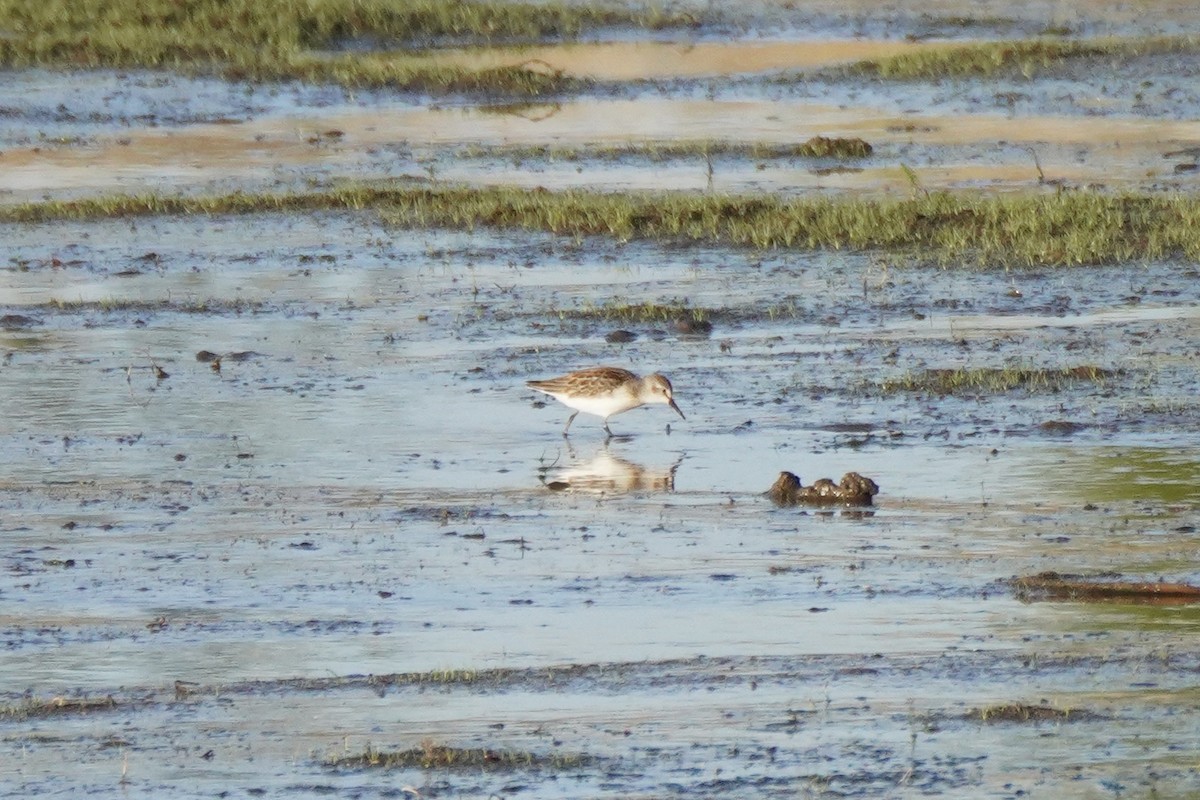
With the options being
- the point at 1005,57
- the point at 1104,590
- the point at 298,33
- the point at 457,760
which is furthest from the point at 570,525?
the point at 298,33

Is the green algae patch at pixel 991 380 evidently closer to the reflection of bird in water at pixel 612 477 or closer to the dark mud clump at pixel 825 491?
the reflection of bird in water at pixel 612 477

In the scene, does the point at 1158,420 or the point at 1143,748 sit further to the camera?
the point at 1158,420

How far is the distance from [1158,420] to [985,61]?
14536mm

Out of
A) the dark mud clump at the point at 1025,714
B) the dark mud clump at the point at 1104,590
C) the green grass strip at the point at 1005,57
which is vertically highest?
the green grass strip at the point at 1005,57

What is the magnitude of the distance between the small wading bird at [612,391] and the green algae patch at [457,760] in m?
4.70

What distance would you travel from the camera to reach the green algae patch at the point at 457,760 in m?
7.07

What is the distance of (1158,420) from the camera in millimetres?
11688

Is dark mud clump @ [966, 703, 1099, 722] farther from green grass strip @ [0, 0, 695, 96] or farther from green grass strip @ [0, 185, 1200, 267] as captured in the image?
green grass strip @ [0, 0, 695, 96]

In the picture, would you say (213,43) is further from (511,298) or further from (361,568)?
(361,568)

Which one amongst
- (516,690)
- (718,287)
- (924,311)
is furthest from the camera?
(718,287)

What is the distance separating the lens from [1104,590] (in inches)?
343

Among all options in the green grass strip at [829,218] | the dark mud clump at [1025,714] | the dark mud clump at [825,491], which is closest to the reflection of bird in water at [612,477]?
the dark mud clump at [825,491]

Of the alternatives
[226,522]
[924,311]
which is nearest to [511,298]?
[924,311]

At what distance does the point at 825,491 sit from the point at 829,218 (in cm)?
683
